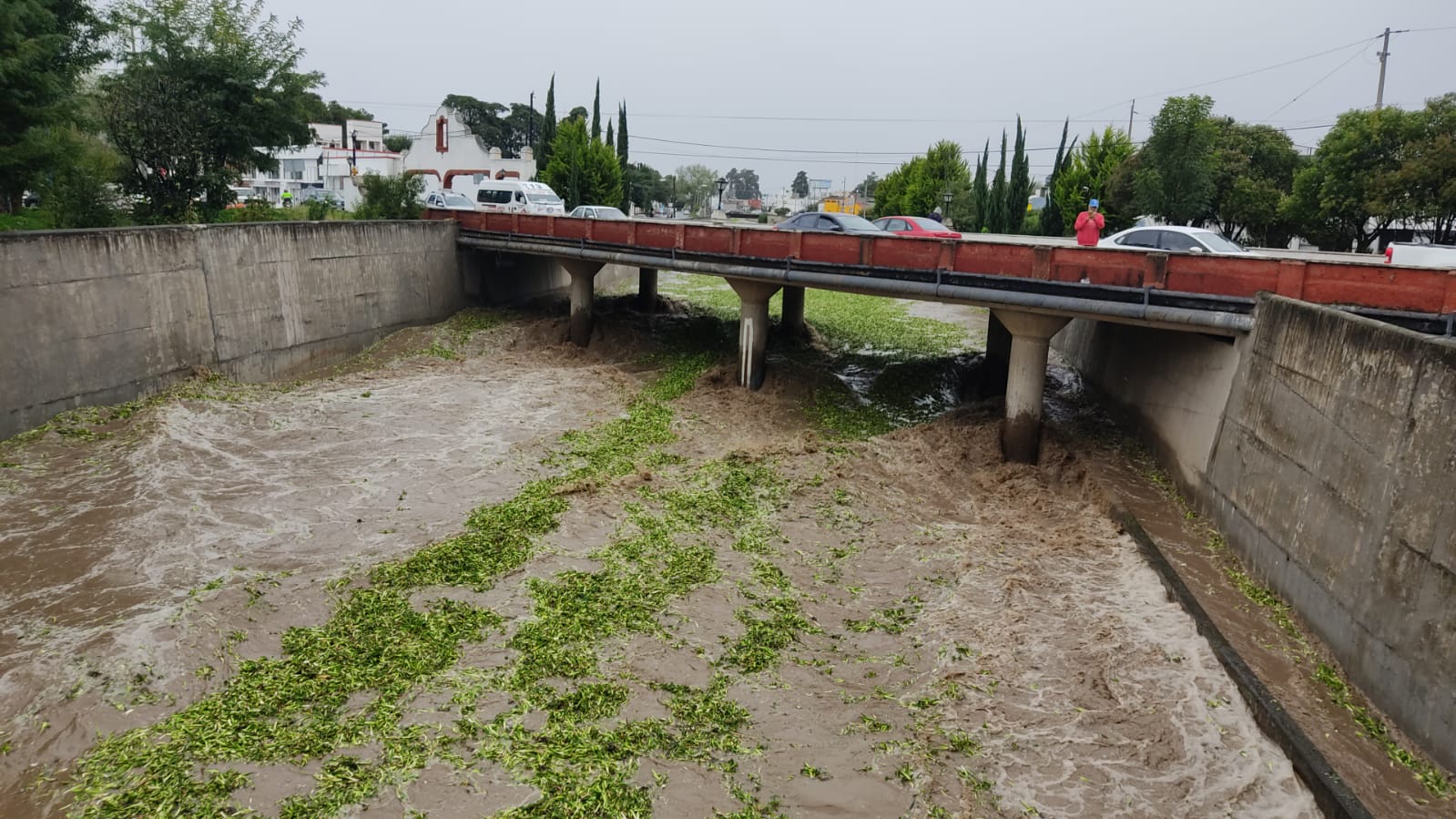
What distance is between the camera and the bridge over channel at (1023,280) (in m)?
13.5

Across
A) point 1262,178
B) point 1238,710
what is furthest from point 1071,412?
point 1262,178

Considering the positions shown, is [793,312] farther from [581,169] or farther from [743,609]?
[581,169]

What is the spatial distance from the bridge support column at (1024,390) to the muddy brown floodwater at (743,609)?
0.54m

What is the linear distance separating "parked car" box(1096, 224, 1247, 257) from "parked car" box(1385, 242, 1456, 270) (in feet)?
8.32

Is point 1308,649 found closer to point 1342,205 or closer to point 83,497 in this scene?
point 83,497

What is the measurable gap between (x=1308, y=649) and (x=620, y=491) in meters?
10.1

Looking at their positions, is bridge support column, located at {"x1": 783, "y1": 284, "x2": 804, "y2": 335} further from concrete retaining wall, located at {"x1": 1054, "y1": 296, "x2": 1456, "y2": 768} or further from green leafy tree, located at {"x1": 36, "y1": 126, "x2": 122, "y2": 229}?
green leafy tree, located at {"x1": 36, "y1": 126, "x2": 122, "y2": 229}

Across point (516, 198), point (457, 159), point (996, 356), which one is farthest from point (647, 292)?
point (457, 159)

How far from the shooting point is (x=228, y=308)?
73.8ft

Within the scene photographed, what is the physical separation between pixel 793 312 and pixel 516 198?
13957 mm

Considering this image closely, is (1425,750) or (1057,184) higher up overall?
(1057,184)

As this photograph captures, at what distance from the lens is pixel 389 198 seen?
31531 mm

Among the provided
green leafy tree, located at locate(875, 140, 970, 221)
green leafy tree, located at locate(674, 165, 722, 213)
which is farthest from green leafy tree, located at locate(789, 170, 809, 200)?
green leafy tree, located at locate(875, 140, 970, 221)

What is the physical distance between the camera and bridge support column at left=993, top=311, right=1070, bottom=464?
18.1 metres
